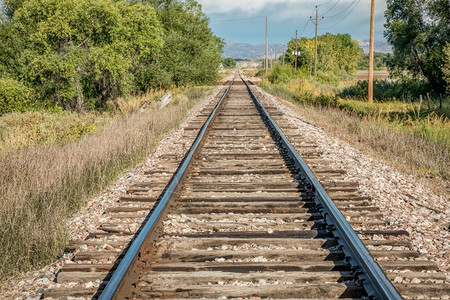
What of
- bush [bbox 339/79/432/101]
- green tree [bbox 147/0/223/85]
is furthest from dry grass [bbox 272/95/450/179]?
green tree [bbox 147/0/223/85]

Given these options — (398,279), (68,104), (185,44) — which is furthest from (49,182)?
(185,44)

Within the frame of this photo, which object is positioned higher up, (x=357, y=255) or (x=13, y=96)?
(x=13, y=96)

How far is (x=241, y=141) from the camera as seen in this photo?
8.33 meters

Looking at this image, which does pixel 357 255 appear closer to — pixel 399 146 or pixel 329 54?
pixel 399 146

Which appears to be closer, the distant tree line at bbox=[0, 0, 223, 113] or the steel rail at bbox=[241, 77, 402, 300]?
the steel rail at bbox=[241, 77, 402, 300]

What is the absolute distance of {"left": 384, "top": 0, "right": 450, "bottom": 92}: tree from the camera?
72.5ft

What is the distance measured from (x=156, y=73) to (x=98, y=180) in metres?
17.5

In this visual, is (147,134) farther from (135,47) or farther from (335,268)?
(135,47)

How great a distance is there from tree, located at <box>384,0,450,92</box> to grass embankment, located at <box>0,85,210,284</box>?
19582 millimetres

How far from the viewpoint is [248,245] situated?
3.46 metres

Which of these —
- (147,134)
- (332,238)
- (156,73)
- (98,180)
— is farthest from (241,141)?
(156,73)

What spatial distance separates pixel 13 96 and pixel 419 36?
22.5 m

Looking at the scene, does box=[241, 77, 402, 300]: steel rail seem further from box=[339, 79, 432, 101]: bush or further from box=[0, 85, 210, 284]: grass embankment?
box=[339, 79, 432, 101]: bush

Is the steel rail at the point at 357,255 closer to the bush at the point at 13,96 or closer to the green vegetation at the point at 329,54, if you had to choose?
the bush at the point at 13,96
